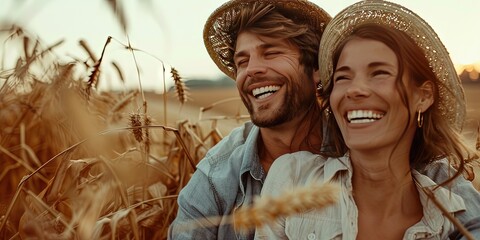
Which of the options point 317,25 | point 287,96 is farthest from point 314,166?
point 317,25

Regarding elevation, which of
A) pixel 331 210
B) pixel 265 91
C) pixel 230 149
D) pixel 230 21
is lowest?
pixel 331 210

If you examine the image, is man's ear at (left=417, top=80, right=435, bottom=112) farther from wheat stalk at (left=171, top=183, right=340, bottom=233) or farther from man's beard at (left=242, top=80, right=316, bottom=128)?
wheat stalk at (left=171, top=183, right=340, bottom=233)

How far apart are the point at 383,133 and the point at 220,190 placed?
0.76 metres

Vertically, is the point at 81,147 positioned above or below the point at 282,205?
A: below

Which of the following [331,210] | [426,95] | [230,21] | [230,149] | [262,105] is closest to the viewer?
[331,210]

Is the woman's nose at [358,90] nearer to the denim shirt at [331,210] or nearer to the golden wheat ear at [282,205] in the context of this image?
the denim shirt at [331,210]

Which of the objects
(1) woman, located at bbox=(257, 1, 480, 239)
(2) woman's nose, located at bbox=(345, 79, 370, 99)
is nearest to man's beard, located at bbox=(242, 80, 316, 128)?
(1) woman, located at bbox=(257, 1, 480, 239)

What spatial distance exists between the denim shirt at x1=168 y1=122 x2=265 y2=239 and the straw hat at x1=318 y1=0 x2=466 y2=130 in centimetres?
51

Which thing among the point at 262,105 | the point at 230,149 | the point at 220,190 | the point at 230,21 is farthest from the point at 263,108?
the point at 230,21

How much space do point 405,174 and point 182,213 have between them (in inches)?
35.1

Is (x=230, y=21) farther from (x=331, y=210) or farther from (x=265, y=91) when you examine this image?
(x=331, y=210)

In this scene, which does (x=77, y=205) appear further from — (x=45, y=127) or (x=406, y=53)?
(x=45, y=127)

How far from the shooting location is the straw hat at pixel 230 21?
9.68 ft

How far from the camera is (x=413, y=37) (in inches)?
92.2
